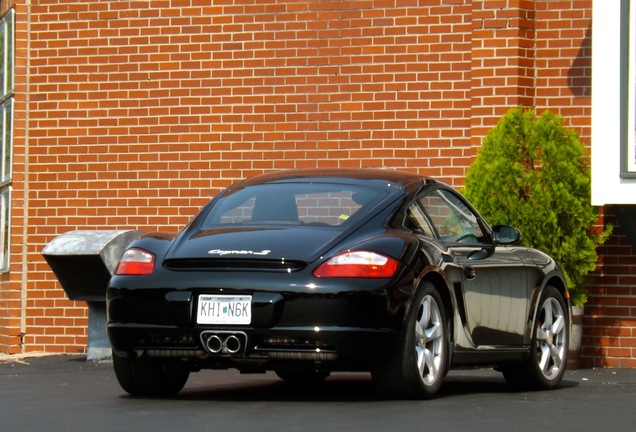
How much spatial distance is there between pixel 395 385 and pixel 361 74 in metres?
5.96

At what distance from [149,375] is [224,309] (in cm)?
87

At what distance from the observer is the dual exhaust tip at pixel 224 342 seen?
7.89 meters

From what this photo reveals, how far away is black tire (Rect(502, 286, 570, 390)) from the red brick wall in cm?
337

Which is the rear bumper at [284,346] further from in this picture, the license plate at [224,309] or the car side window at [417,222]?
the car side window at [417,222]

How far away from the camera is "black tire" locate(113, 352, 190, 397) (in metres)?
8.48

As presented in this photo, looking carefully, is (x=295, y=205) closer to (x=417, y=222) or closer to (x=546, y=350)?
A: (x=417, y=222)

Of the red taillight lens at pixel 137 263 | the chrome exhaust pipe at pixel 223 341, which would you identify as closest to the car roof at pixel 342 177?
the red taillight lens at pixel 137 263

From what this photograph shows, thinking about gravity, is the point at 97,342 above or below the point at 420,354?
below

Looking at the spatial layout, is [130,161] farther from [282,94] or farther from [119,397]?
[119,397]

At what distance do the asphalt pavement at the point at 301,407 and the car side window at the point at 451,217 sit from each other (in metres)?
0.94

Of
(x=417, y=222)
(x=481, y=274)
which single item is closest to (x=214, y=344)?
(x=417, y=222)

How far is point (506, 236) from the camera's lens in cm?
948

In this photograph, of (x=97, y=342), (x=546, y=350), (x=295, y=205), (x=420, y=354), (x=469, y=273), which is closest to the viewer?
(x=420, y=354)

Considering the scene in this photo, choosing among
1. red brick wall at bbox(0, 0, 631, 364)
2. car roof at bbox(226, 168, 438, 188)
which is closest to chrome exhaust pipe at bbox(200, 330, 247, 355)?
car roof at bbox(226, 168, 438, 188)
